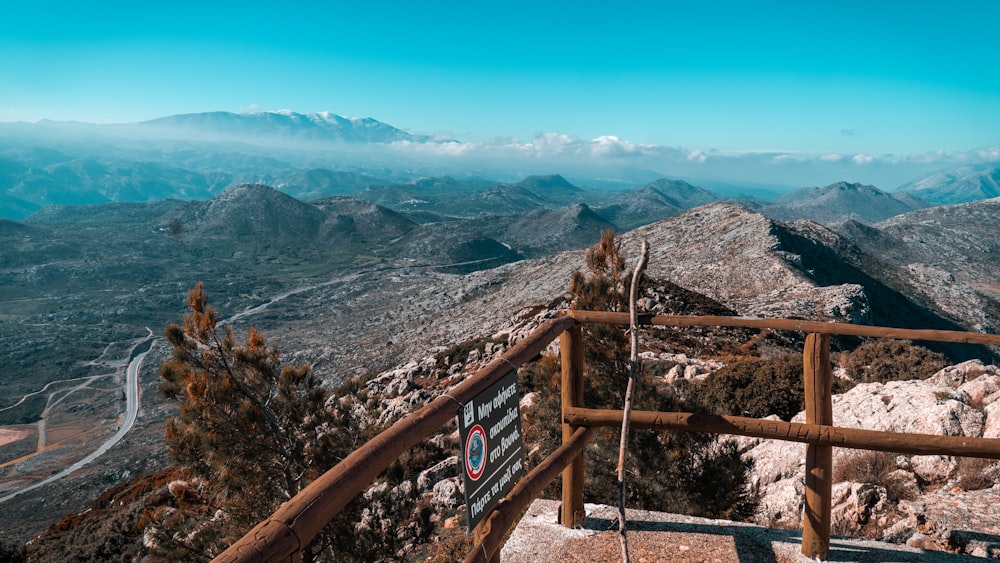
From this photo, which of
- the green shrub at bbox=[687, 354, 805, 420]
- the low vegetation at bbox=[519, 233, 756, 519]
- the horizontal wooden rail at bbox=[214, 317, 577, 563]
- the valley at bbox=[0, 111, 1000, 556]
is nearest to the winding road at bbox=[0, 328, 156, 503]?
the valley at bbox=[0, 111, 1000, 556]

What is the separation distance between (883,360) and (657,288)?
14.3 meters

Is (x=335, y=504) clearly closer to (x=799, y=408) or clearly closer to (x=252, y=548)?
(x=252, y=548)

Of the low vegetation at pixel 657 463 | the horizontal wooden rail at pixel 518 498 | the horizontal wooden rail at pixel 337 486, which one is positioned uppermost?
the horizontal wooden rail at pixel 337 486

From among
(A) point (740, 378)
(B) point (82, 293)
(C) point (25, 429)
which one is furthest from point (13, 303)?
(A) point (740, 378)

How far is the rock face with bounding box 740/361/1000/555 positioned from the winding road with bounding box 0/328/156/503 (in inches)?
2627

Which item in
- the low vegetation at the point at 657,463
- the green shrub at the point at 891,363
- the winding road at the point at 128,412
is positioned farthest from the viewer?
the winding road at the point at 128,412

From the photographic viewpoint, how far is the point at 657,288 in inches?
1143

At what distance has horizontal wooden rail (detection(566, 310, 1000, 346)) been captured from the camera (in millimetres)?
3568

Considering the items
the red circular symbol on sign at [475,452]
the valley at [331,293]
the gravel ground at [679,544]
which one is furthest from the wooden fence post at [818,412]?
the valley at [331,293]

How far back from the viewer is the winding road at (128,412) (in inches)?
2211

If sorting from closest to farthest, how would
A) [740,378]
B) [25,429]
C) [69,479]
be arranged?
[740,378]
[69,479]
[25,429]

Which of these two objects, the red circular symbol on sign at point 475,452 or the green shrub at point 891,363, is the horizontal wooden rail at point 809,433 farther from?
the green shrub at point 891,363

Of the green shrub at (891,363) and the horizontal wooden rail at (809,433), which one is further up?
the horizontal wooden rail at (809,433)

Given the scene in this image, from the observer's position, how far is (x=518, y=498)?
3131 mm
